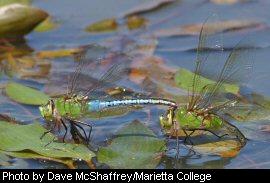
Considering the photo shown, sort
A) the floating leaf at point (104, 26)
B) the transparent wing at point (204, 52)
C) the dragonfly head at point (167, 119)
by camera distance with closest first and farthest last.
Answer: the dragonfly head at point (167, 119), the transparent wing at point (204, 52), the floating leaf at point (104, 26)

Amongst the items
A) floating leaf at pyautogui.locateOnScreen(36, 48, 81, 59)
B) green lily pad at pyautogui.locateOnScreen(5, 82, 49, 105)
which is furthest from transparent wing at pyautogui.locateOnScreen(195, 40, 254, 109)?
floating leaf at pyautogui.locateOnScreen(36, 48, 81, 59)

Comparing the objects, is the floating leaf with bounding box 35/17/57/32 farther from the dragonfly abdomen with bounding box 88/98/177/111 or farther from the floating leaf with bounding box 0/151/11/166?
the floating leaf with bounding box 0/151/11/166

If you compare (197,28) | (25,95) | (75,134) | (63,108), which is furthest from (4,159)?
(197,28)

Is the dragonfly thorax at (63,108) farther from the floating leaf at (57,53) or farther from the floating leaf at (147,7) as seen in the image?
the floating leaf at (147,7)

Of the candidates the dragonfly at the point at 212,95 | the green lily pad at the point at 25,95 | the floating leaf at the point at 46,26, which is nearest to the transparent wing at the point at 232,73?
the dragonfly at the point at 212,95

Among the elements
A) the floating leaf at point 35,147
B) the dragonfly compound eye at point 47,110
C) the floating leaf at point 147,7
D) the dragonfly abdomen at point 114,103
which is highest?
the floating leaf at point 147,7

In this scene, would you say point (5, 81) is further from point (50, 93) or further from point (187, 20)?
point (187, 20)
